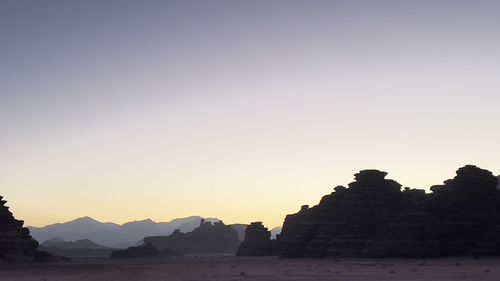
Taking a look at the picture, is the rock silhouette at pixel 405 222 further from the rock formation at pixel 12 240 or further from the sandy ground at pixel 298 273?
the rock formation at pixel 12 240

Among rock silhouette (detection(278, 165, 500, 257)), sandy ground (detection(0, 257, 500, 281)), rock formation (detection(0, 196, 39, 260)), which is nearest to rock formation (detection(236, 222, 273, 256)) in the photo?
rock silhouette (detection(278, 165, 500, 257))

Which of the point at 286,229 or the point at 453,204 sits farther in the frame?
the point at 286,229

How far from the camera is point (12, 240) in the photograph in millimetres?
86938

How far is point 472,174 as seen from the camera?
82.3 meters

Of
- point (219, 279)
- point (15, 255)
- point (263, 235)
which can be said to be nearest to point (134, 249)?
point (263, 235)

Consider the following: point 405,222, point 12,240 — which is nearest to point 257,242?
Answer: point 405,222

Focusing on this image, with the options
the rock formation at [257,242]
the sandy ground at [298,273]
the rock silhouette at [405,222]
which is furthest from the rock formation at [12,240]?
the rock formation at [257,242]

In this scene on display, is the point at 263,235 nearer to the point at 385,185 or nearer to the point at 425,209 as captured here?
the point at 385,185

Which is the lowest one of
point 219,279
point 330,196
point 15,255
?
point 219,279

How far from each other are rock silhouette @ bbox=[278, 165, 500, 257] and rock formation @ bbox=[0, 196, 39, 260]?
4020 centimetres

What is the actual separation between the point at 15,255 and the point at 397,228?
55542mm

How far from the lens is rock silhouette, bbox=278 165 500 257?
3029 inches

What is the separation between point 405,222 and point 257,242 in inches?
2061

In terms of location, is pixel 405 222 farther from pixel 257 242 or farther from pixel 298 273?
pixel 257 242
